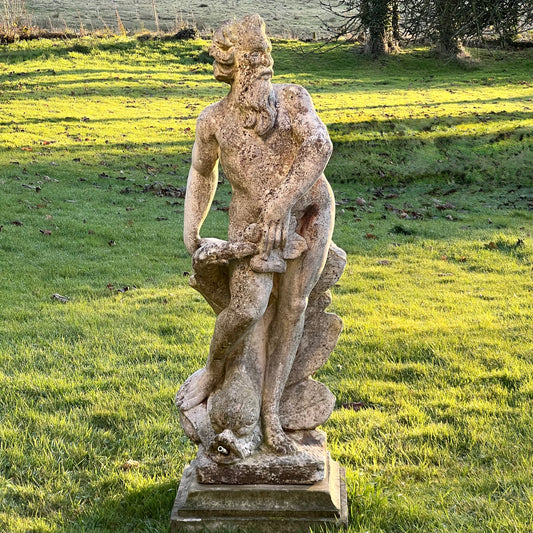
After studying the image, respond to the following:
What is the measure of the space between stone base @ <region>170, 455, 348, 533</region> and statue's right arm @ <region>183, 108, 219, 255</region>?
147cm

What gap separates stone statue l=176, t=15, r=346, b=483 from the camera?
12.7 ft

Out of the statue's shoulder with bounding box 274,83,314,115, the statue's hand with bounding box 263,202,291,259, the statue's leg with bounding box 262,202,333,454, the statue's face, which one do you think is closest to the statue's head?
the statue's face

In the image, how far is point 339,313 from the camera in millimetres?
8109

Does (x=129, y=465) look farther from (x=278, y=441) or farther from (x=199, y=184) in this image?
(x=199, y=184)

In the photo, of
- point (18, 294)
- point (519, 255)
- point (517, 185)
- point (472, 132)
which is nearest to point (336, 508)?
point (18, 294)

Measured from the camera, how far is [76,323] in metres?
7.59

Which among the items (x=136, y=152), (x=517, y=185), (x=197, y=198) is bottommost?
(x=517, y=185)

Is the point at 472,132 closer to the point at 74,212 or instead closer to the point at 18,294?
the point at 74,212

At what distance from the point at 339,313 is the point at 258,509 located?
4.25m

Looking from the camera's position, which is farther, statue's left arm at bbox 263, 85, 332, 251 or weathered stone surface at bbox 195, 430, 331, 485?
weathered stone surface at bbox 195, 430, 331, 485

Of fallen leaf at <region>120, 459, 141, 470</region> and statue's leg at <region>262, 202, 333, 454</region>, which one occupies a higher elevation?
statue's leg at <region>262, 202, 333, 454</region>

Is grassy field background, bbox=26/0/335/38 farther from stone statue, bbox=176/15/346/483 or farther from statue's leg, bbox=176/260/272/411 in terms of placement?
statue's leg, bbox=176/260/272/411

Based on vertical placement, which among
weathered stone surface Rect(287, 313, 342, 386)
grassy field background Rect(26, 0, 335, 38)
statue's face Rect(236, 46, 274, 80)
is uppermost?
grassy field background Rect(26, 0, 335, 38)

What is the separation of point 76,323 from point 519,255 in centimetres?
659
